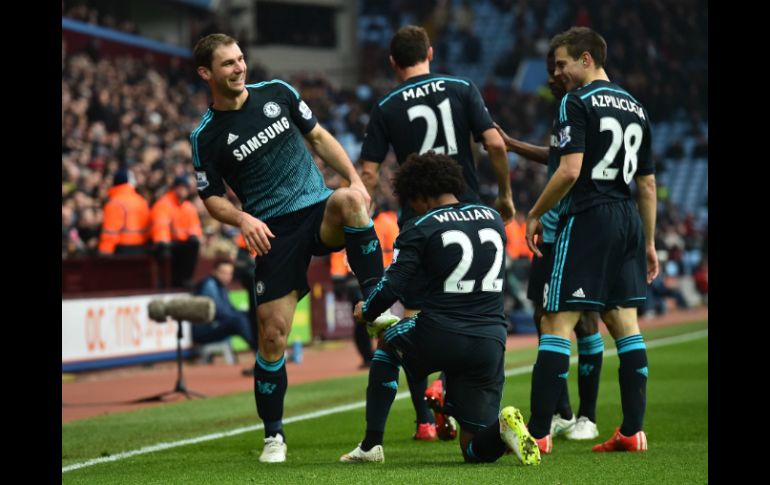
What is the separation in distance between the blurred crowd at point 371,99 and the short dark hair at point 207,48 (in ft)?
29.4

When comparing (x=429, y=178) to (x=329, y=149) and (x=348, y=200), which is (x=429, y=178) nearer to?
(x=348, y=200)

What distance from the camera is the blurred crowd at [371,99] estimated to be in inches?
Result: 773

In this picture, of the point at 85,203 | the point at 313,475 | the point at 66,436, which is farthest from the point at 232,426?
the point at 85,203

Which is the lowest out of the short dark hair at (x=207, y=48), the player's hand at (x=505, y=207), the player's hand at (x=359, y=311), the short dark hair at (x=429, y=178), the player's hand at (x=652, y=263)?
the player's hand at (x=359, y=311)

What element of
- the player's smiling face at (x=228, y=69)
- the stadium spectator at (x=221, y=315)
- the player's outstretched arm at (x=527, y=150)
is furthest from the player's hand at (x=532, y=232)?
the stadium spectator at (x=221, y=315)

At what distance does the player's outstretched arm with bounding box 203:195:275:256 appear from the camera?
609cm

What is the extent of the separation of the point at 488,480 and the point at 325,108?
29.2 meters

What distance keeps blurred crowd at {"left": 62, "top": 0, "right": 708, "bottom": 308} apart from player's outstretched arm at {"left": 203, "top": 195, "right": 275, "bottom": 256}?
353 inches

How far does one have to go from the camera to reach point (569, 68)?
649 centimetres

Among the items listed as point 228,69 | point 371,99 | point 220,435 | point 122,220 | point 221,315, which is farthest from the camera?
point 371,99

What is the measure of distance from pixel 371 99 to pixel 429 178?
3141cm

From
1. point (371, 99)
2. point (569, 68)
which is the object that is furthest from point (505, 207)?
point (371, 99)

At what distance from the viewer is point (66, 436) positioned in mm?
8477

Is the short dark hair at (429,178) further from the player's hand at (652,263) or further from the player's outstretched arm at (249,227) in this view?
the player's hand at (652,263)
